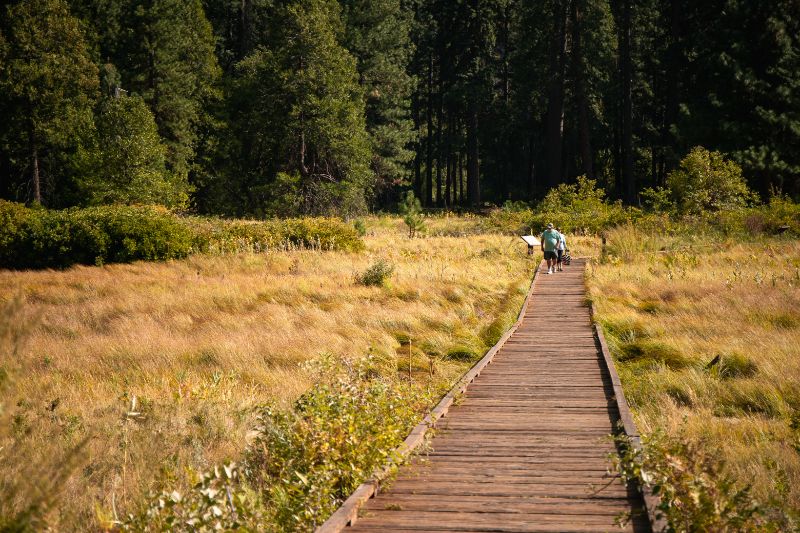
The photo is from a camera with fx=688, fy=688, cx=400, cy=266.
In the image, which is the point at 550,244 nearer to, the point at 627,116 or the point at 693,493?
the point at 693,493

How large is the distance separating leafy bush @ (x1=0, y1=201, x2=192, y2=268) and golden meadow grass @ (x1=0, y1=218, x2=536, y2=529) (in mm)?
1369

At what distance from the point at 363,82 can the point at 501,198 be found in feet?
66.5

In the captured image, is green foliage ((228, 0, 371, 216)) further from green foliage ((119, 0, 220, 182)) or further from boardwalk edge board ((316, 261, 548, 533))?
boardwalk edge board ((316, 261, 548, 533))

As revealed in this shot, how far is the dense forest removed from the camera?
32.1 metres

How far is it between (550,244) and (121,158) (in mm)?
20632

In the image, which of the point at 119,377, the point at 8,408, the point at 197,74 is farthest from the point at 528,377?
the point at 197,74

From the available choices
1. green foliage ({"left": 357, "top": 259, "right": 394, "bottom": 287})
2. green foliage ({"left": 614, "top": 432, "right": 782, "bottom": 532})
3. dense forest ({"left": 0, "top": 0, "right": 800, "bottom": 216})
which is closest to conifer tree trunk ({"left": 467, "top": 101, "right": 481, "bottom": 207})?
dense forest ({"left": 0, "top": 0, "right": 800, "bottom": 216})

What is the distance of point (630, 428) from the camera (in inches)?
250

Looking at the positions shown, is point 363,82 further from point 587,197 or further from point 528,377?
point 528,377

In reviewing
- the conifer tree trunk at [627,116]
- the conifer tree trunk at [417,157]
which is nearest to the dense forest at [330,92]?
the conifer tree trunk at [627,116]

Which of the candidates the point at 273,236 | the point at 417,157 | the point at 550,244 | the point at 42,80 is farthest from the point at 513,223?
the point at 417,157

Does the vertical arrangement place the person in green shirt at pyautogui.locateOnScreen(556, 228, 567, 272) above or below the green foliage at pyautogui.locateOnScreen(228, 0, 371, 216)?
below

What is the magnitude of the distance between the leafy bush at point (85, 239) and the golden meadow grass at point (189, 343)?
137 cm

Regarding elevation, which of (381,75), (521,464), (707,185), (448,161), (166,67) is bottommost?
(521,464)
